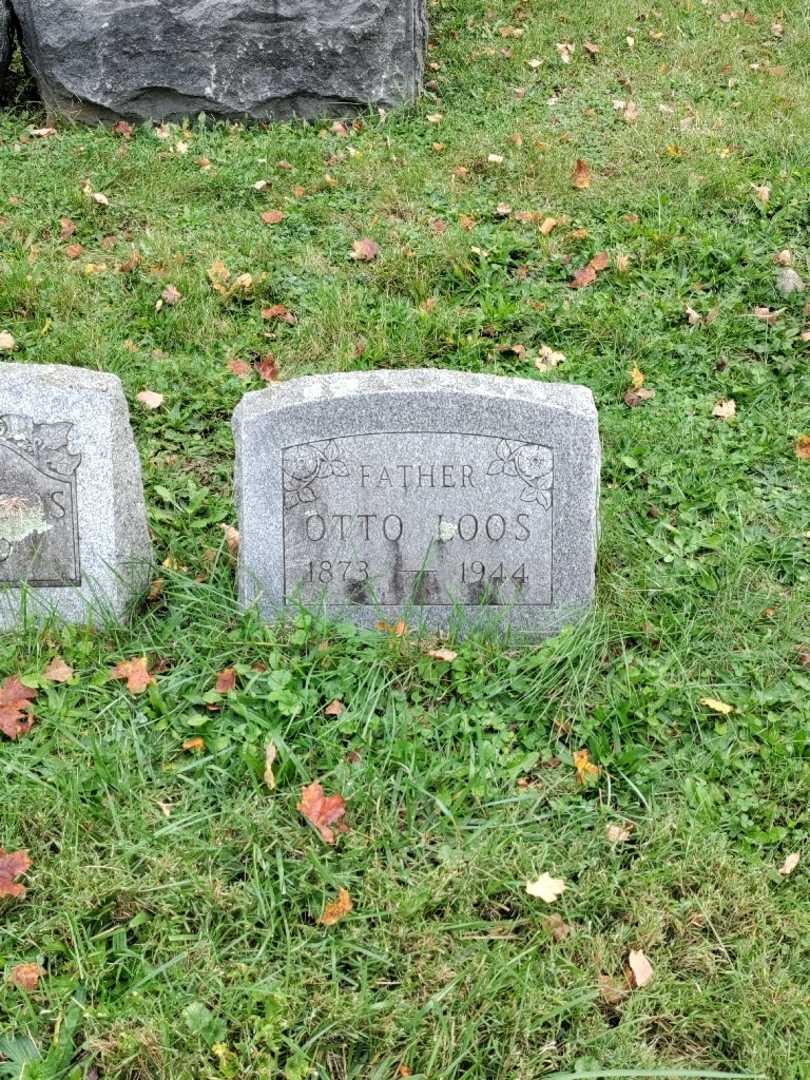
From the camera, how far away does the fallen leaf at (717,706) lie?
115 inches

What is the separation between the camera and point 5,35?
6.70 m

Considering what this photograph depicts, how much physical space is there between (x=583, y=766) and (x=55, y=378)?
1933 mm

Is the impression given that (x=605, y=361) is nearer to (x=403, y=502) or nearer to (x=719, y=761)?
(x=403, y=502)

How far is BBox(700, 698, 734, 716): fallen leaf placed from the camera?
2.93 meters

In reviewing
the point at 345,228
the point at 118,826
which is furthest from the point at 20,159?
the point at 118,826

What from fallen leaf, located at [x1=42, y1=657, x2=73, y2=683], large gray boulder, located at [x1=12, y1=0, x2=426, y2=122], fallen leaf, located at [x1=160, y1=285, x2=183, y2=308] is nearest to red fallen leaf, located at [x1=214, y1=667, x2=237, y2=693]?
fallen leaf, located at [x1=42, y1=657, x2=73, y2=683]

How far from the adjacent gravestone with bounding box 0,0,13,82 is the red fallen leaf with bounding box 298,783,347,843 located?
6030 mm

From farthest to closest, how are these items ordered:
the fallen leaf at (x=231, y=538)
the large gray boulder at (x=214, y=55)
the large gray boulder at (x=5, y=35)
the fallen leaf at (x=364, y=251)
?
the large gray boulder at (x=5, y=35) → the large gray boulder at (x=214, y=55) → the fallen leaf at (x=364, y=251) → the fallen leaf at (x=231, y=538)

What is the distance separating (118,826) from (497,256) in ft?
11.8

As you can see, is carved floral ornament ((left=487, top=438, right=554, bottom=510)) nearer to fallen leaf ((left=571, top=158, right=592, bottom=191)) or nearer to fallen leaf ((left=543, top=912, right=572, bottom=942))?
fallen leaf ((left=543, top=912, right=572, bottom=942))

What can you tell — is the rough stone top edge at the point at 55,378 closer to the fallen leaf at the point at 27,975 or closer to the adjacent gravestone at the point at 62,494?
the adjacent gravestone at the point at 62,494

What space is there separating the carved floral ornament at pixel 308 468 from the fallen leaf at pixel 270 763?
0.81m

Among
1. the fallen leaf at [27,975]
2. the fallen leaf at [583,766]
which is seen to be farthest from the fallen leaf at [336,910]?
the fallen leaf at [583,766]

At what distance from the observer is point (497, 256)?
5207mm
